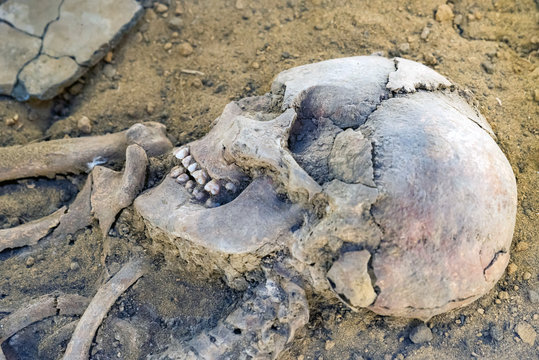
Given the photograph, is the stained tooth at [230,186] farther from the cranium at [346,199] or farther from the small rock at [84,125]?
the small rock at [84,125]

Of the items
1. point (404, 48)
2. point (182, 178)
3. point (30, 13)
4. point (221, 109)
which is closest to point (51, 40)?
point (30, 13)

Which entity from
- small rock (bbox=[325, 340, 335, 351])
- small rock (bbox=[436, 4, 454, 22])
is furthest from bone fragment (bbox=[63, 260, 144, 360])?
small rock (bbox=[436, 4, 454, 22])

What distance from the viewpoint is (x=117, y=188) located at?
2.38 meters

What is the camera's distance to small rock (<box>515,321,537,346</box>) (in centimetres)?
221

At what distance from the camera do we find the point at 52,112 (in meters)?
3.21

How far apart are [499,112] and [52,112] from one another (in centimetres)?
290

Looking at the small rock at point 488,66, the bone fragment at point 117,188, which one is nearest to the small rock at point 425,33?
the small rock at point 488,66

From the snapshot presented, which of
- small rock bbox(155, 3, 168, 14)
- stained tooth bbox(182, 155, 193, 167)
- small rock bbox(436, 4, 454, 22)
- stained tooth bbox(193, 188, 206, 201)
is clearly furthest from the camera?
small rock bbox(155, 3, 168, 14)

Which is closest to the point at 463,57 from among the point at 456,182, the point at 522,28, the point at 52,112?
the point at 522,28

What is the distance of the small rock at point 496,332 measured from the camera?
7.27 feet

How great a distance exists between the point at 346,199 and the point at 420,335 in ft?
3.04

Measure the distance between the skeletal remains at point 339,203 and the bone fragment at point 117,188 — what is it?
0.43 ft

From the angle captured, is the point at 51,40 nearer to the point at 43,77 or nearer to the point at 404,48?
the point at 43,77

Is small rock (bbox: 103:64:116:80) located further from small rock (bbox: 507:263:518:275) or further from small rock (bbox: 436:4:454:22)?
small rock (bbox: 507:263:518:275)
